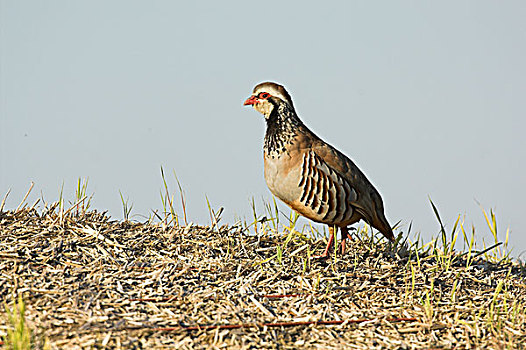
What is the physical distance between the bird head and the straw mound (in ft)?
3.97

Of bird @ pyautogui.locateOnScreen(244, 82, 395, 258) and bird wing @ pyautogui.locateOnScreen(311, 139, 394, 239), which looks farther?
bird wing @ pyautogui.locateOnScreen(311, 139, 394, 239)

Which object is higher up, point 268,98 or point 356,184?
point 268,98

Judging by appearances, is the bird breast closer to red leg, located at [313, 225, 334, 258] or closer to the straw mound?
red leg, located at [313, 225, 334, 258]

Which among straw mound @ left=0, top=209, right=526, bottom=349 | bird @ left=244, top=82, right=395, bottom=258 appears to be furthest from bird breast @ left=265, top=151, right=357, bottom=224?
straw mound @ left=0, top=209, right=526, bottom=349

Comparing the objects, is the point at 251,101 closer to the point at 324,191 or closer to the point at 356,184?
the point at 324,191

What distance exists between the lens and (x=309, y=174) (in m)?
5.94

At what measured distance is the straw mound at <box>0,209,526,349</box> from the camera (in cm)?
418

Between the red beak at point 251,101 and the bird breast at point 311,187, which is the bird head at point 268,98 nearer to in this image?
the red beak at point 251,101

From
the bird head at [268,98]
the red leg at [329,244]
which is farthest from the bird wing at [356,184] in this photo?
the bird head at [268,98]

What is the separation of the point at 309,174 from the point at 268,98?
34.2 inches

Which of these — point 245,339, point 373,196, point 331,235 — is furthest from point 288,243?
point 245,339

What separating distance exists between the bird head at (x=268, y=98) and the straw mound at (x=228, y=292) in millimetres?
1209

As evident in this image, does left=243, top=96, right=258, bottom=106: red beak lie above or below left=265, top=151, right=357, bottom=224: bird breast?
above

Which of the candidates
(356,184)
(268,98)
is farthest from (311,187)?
(268,98)
